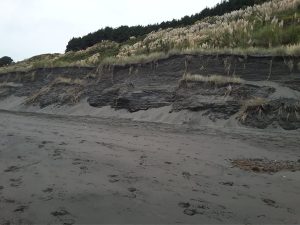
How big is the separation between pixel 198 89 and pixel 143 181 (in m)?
9.13

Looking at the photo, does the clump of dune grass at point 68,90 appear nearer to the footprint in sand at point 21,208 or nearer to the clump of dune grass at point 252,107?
the clump of dune grass at point 252,107

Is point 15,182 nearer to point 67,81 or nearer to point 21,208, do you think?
point 21,208

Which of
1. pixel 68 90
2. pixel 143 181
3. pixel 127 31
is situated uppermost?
pixel 127 31

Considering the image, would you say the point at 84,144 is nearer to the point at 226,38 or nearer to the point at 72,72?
the point at 226,38

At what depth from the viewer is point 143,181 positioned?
21.6 feet

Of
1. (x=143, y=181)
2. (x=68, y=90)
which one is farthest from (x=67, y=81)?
(x=143, y=181)

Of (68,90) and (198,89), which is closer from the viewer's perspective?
(198,89)

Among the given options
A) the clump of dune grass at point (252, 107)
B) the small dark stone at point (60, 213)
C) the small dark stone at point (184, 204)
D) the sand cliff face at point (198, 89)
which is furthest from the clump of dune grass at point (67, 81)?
the small dark stone at point (60, 213)

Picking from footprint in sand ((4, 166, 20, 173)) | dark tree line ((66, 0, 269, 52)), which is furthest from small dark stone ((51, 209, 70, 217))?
dark tree line ((66, 0, 269, 52))

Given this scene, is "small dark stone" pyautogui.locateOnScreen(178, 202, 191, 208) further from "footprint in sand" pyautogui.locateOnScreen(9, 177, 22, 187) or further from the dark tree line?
the dark tree line

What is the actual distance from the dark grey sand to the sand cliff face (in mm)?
1864

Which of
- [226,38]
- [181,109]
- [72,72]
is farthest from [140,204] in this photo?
[72,72]

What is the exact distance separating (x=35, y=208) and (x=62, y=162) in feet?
7.20

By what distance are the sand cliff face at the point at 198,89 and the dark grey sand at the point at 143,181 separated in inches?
73.4
